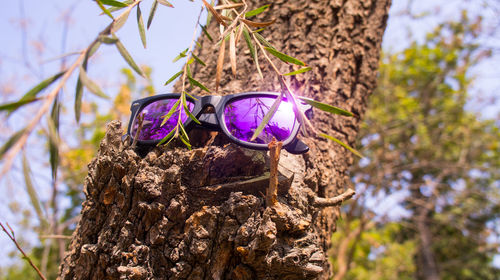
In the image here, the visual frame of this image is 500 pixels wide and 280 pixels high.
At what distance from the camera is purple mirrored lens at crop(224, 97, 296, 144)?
0.85m

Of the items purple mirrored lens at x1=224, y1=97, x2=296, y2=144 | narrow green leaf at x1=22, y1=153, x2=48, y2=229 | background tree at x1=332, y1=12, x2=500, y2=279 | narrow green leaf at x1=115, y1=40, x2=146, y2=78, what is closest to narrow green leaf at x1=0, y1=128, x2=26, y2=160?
narrow green leaf at x1=22, y1=153, x2=48, y2=229

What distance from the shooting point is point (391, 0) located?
1443 millimetres

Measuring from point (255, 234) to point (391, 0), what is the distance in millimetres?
1328

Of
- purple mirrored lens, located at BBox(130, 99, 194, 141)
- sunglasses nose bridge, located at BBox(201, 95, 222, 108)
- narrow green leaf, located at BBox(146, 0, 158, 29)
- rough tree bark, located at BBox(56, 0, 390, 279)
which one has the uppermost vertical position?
narrow green leaf, located at BBox(146, 0, 158, 29)

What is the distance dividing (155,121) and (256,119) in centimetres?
31

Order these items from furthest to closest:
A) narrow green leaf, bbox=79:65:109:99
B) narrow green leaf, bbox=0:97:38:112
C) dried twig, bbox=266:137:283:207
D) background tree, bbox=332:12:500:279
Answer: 1. background tree, bbox=332:12:500:279
2. dried twig, bbox=266:137:283:207
3. narrow green leaf, bbox=79:65:109:99
4. narrow green leaf, bbox=0:97:38:112

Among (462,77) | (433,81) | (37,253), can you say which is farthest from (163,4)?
(433,81)

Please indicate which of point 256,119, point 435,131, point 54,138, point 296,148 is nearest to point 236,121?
point 256,119

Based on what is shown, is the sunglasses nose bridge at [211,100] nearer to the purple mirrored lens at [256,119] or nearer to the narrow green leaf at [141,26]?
the purple mirrored lens at [256,119]

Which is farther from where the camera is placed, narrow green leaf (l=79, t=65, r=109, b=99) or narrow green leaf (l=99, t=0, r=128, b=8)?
narrow green leaf (l=99, t=0, r=128, b=8)

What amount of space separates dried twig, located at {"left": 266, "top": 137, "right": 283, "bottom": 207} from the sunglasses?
5.0 inches

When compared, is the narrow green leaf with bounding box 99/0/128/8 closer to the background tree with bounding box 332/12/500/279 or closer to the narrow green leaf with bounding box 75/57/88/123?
the narrow green leaf with bounding box 75/57/88/123

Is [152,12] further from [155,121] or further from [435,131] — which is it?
[435,131]

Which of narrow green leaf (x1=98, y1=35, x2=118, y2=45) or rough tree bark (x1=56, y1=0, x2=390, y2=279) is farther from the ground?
narrow green leaf (x1=98, y1=35, x2=118, y2=45)
